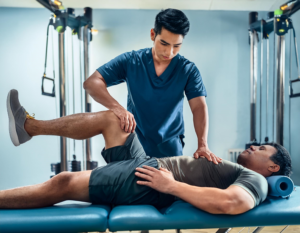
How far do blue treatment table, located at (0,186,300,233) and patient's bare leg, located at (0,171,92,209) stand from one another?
0.22ft

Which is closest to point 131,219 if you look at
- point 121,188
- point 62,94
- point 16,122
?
point 121,188

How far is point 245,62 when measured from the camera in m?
3.51

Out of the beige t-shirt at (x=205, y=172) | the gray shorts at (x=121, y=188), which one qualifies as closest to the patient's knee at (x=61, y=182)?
the gray shorts at (x=121, y=188)

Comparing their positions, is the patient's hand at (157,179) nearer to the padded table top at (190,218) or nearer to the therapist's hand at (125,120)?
the padded table top at (190,218)

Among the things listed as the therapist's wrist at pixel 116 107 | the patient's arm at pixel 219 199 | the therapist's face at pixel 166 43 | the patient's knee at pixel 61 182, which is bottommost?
the patient's arm at pixel 219 199

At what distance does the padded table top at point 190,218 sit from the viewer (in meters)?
1.12

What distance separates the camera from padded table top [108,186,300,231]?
3.67 ft

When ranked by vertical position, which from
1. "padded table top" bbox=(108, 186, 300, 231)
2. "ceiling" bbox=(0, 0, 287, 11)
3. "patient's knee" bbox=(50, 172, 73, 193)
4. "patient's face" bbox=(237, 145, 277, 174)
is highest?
"ceiling" bbox=(0, 0, 287, 11)

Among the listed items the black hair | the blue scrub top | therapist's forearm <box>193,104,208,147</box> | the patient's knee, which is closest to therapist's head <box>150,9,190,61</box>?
the black hair

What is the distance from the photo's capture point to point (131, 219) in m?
1.11

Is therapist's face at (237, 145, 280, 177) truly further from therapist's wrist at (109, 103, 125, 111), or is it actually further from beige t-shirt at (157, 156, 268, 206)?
therapist's wrist at (109, 103, 125, 111)

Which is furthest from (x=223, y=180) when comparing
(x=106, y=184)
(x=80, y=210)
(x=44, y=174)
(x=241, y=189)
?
(x=44, y=174)

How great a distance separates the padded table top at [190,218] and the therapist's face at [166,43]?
35.9 inches

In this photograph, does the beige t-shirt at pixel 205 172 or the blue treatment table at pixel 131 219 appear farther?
the beige t-shirt at pixel 205 172
